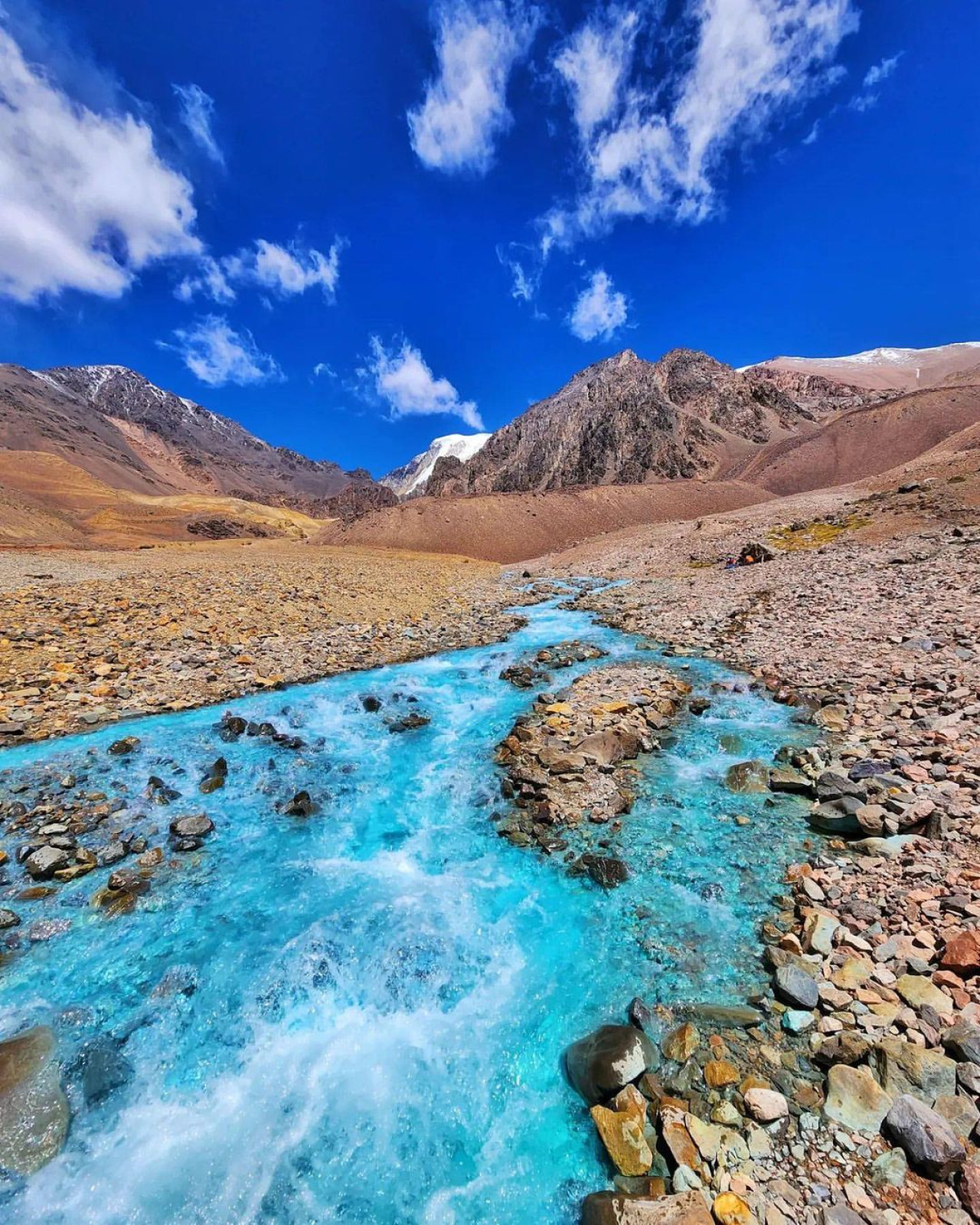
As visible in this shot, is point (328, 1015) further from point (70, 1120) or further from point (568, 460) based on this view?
point (568, 460)

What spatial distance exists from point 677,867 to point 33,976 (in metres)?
7.89

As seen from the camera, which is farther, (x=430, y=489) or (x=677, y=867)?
(x=430, y=489)

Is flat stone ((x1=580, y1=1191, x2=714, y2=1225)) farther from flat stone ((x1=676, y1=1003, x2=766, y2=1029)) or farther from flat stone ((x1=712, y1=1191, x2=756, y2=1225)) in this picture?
flat stone ((x1=676, y1=1003, x2=766, y2=1029))

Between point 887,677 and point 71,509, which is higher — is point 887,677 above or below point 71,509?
below

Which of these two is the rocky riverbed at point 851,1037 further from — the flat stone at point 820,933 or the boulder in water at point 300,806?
the boulder in water at point 300,806

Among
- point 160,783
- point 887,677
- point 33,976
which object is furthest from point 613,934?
point 887,677

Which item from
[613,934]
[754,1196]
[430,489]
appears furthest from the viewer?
[430,489]

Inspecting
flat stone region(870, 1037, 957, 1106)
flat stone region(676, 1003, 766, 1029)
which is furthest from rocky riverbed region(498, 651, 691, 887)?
flat stone region(870, 1037, 957, 1106)

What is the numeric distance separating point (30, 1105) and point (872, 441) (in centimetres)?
11654

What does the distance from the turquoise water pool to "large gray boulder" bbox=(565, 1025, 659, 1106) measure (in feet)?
0.66

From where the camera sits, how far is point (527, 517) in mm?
77500

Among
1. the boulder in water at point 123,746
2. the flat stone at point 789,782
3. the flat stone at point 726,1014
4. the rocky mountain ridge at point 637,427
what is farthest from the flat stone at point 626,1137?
the rocky mountain ridge at point 637,427

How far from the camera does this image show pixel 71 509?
117 metres

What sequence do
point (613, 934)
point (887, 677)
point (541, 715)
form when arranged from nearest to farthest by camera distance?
point (613, 934), point (887, 677), point (541, 715)
